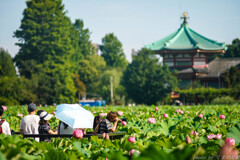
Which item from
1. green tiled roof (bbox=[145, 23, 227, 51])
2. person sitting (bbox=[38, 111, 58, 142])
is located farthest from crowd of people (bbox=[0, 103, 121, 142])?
green tiled roof (bbox=[145, 23, 227, 51])

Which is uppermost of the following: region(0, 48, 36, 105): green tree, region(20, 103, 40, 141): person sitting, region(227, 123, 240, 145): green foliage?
region(0, 48, 36, 105): green tree

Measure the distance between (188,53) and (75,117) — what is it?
39512 millimetres

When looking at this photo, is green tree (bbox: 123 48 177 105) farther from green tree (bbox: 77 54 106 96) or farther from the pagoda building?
green tree (bbox: 77 54 106 96)

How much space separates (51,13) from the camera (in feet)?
144

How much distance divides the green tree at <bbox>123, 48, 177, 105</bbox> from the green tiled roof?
4.93 m

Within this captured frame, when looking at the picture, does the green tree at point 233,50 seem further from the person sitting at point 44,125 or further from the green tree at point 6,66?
the person sitting at point 44,125

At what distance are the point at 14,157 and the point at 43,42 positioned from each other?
41.0 m

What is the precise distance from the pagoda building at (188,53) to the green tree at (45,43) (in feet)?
34.3

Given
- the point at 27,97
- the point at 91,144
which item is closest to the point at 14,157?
the point at 91,144

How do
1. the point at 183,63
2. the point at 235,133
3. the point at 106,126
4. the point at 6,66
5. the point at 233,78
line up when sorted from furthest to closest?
the point at 183,63 < the point at 233,78 < the point at 6,66 < the point at 106,126 < the point at 235,133

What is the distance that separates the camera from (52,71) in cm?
3853

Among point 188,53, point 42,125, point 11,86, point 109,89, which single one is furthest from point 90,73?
point 42,125

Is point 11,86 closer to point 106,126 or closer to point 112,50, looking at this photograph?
point 106,126

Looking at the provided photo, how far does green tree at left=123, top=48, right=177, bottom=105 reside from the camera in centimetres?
3747
